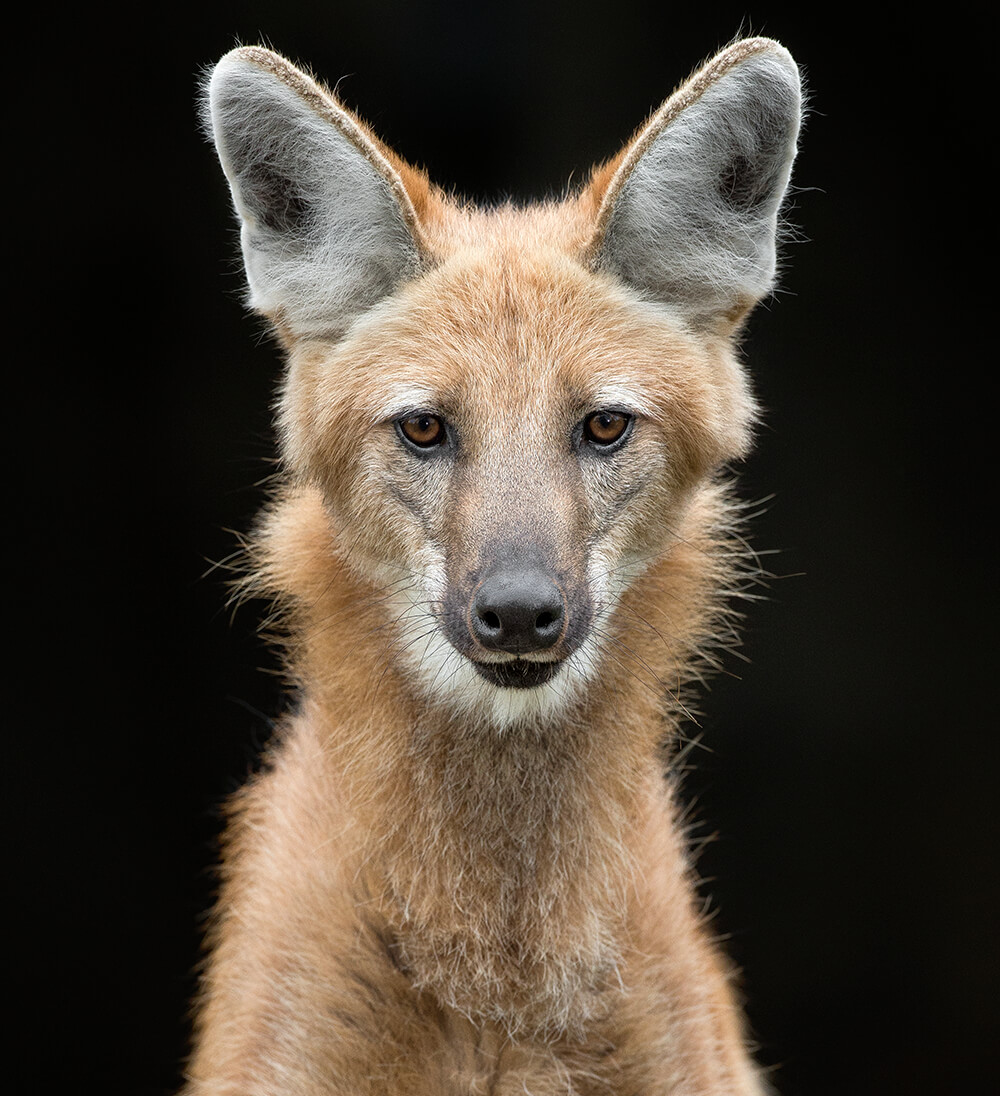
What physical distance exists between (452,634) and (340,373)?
54 cm

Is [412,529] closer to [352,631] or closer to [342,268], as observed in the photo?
[352,631]

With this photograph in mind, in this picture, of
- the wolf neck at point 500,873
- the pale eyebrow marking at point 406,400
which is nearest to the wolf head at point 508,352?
the pale eyebrow marking at point 406,400

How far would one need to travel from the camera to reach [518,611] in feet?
7.57

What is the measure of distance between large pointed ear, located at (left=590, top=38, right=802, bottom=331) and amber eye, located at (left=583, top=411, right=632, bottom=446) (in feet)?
0.99

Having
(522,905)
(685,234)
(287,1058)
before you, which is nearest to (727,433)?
(685,234)

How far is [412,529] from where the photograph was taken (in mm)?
2537

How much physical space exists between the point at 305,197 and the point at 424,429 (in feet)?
1.61

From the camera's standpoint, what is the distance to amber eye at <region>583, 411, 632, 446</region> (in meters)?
2.51

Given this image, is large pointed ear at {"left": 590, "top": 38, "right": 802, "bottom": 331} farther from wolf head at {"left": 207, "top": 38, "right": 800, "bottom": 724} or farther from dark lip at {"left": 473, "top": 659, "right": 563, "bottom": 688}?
dark lip at {"left": 473, "top": 659, "right": 563, "bottom": 688}

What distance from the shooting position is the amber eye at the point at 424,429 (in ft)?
8.23

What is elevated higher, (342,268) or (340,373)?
(342,268)

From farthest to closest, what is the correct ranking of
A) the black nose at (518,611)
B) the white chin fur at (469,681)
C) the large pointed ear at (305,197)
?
the white chin fur at (469,681) < the large pointed ear at (305,197) < the black nose at (518,611)

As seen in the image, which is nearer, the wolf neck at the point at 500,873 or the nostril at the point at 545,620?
the nostril at the point at 545,620

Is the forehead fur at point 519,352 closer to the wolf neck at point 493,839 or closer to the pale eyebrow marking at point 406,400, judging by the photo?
the pale eyebrow marking at point 406,400
